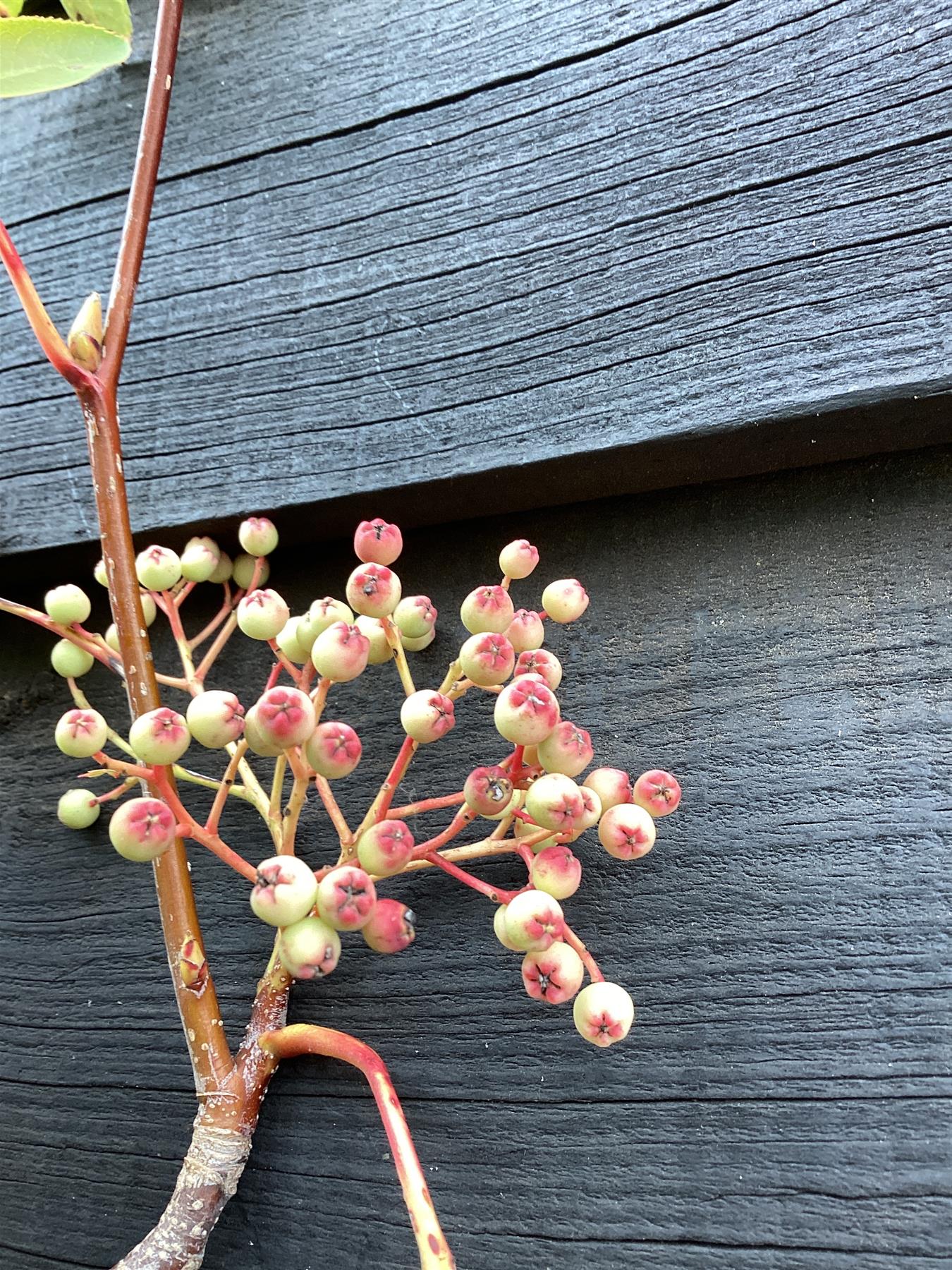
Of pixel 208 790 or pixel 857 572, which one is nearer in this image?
pixel 857 572

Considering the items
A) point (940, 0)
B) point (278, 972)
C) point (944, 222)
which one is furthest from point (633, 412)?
point (278, 972)

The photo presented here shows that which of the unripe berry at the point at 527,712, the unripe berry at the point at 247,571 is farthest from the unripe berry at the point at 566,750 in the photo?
the unripe berry at the point at 247,571

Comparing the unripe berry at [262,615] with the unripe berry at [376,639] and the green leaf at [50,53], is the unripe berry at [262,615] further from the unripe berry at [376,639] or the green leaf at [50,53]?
the green leaf at [50,53]

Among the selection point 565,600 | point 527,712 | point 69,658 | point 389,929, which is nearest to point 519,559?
point 565,600

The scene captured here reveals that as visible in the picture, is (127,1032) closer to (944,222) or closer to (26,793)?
(26,793)

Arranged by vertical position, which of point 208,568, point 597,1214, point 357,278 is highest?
point 357,278

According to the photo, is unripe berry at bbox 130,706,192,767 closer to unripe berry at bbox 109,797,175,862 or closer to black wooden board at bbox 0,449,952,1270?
unripe berry at bbox 109,797,175,862
